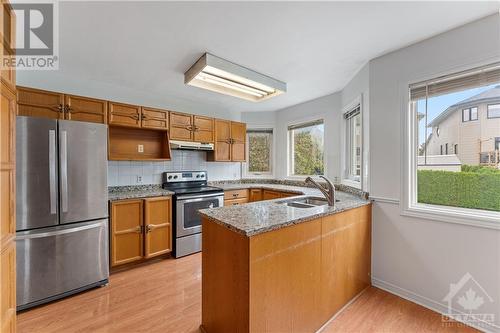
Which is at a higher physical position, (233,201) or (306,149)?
(306,149)

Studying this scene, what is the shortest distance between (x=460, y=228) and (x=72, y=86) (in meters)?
4.44

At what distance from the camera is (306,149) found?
397cm

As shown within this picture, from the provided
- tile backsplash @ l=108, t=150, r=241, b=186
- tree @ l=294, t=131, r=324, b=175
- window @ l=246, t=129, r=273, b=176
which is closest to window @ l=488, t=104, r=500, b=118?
tree @ l=294, t=131, r=324, b=175

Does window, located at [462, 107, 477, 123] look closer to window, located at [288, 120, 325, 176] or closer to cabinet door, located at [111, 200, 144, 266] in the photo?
window, located at [288, 120, 325, 176]

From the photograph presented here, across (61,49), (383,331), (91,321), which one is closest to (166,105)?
(61,49)

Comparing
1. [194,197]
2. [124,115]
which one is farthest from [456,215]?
[124,115]

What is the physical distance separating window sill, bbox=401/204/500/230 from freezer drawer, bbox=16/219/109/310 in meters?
3.14

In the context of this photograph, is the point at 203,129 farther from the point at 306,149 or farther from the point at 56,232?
the point at 56,232

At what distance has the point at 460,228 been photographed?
176 centimetres

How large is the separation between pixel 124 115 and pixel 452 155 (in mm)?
3647

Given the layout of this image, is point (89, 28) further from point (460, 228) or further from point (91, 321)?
point (460, 228)

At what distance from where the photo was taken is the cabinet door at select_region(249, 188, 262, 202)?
12.3 feet

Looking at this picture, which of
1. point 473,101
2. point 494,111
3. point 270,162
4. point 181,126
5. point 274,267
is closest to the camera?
point 274,267

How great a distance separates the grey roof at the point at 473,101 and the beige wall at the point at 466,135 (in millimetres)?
32
